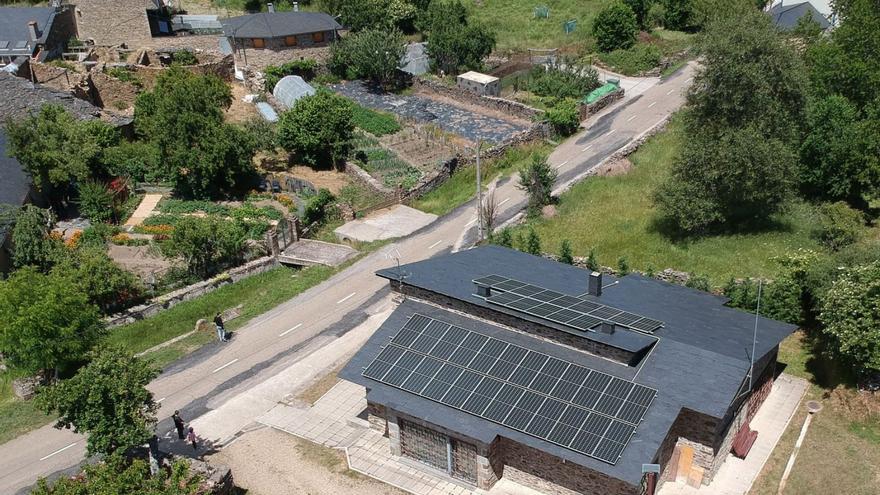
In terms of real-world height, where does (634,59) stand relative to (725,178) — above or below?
below

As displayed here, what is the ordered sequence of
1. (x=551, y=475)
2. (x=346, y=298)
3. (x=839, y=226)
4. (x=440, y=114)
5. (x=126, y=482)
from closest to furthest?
1. (x=126, y=482)
2. (x=551, y=475)
3. (x=346, y=298)
4. (x=839, y=226)
5. (x=440, y=114)

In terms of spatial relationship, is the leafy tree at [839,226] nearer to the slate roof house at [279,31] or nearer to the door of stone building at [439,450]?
the door of stone building at [439,450]

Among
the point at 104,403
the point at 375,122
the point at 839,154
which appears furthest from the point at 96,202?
the point at 839,154

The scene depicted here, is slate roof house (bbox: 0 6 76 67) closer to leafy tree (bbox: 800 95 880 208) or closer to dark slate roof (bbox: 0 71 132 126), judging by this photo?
dark slate roof (bbox: 0 71 132 126)

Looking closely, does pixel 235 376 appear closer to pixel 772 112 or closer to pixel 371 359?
pixel 371 359

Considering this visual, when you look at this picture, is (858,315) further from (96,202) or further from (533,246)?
(96,202)

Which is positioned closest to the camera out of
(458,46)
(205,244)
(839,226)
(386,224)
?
(839,226)
